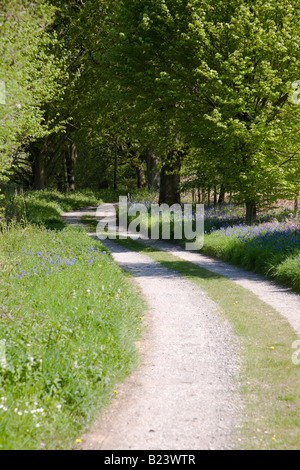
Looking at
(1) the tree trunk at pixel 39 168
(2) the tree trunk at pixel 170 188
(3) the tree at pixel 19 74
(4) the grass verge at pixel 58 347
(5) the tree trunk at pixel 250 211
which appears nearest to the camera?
(4) the grass verge at pixel 58 347

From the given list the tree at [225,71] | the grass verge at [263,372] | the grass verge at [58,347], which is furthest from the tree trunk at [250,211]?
the grass verge at [58,347]

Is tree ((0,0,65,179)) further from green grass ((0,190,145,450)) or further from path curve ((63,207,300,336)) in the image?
path curve ((63,207,300,336))

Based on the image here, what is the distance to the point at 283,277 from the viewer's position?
1080 cm

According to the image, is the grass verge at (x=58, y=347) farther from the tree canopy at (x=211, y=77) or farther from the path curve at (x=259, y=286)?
the tree canopy at (x=211, y=77)

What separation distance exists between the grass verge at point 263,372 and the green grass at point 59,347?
1.64m

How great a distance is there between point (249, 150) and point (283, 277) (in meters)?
6.59

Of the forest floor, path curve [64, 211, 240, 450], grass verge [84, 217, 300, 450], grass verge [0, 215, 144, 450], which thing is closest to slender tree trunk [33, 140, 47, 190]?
the forest floor

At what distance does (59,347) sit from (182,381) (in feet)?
5.64

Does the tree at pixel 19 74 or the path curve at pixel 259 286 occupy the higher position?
the tree at pixel 19 74

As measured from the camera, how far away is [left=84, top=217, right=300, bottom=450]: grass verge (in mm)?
4457

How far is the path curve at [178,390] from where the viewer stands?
4375mm

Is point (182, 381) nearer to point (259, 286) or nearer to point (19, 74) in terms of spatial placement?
point (259, 286)

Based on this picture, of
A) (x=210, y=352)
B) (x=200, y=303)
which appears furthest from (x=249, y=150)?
(x=210, y=352)

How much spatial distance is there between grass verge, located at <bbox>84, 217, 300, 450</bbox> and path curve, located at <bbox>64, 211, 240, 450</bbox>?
6.5 inches
